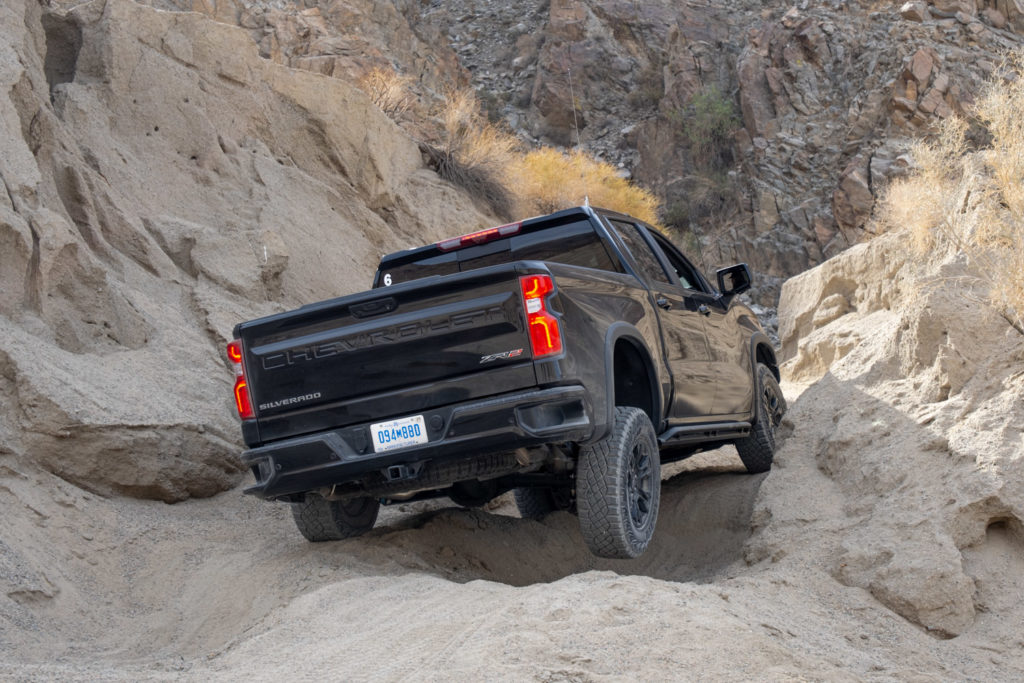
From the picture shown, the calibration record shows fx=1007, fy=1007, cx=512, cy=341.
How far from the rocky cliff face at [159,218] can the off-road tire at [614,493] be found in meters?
3.77

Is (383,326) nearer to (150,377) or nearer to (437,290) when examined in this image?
(437,290)

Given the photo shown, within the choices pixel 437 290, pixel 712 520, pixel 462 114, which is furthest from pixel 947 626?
pixel 462 114

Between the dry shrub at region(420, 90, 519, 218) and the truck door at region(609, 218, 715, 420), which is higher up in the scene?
the dry shrub at region(420, 90, 519, 218)

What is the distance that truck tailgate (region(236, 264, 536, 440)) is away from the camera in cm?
516

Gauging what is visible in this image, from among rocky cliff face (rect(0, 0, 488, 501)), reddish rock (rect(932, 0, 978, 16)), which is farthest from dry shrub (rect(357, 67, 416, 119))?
reddish rock (rect(932, 0, 978, 16))

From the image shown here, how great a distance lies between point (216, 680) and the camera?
13.0 feet

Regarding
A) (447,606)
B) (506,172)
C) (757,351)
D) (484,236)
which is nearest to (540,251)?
(484,236)

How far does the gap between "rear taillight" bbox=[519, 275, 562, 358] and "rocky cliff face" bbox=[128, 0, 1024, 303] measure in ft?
76.8

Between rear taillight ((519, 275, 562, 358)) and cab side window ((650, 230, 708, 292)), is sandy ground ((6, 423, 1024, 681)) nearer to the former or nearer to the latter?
rear taillight ((519, 275, 562, 358))

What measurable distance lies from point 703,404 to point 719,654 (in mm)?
3248

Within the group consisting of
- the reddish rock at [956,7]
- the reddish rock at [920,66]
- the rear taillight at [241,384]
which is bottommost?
the rear taillight at [241,384]

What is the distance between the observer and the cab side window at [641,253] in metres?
6.89

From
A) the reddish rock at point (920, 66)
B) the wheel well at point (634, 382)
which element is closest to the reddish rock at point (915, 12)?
the reddish rock at point (920, 66)

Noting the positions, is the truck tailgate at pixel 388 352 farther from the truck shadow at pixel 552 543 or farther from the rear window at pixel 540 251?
the truck shadow at pixel 552 543
